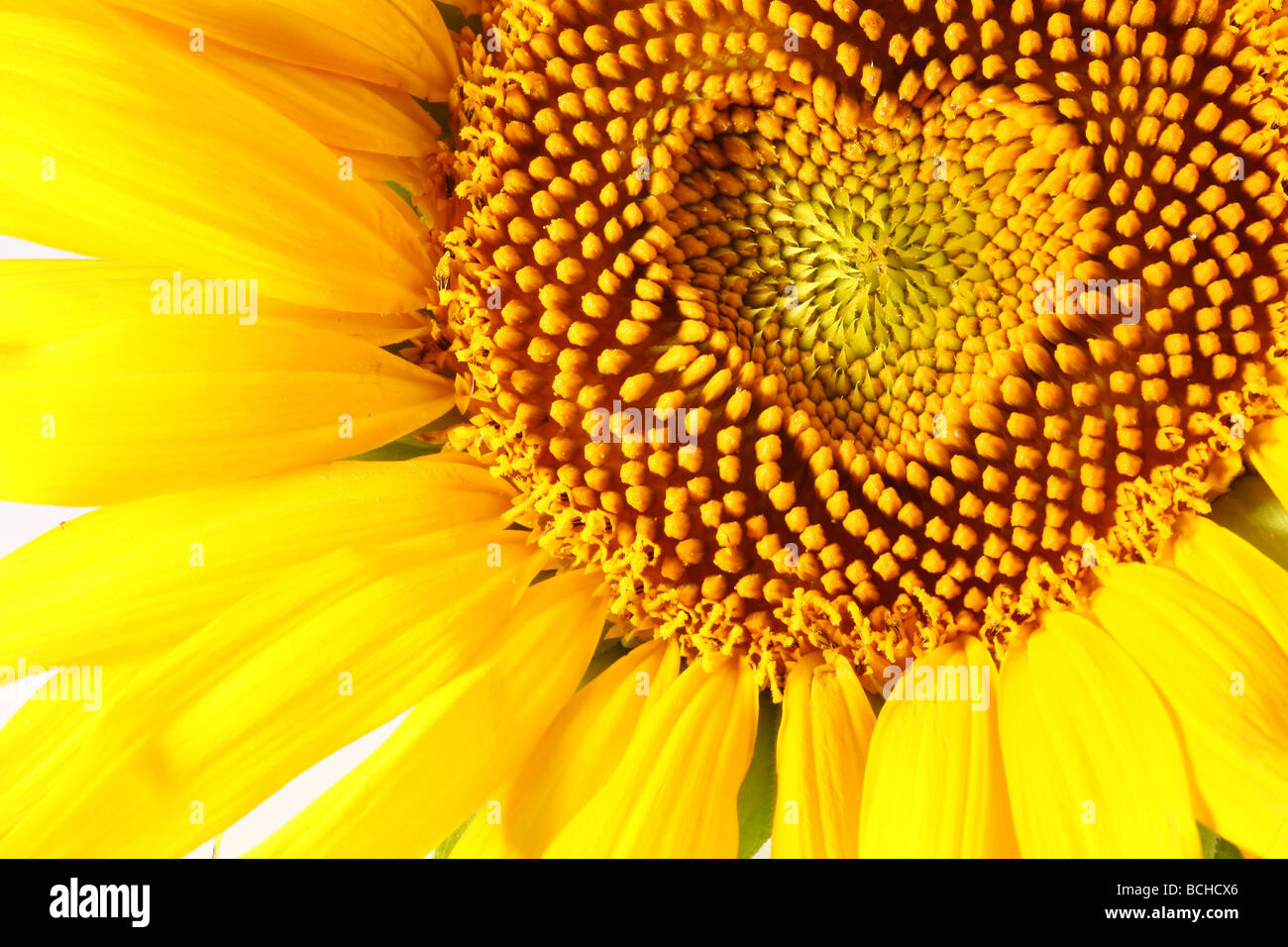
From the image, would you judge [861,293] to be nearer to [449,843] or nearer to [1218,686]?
[1218,686]

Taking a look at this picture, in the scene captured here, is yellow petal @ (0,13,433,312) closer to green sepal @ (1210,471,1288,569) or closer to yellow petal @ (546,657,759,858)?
yellow petal @ (546,657,759,858)

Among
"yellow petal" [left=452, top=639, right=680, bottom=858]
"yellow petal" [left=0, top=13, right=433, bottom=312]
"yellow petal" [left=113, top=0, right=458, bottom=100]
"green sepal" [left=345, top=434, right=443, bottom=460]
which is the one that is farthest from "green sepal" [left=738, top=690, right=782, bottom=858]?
"yellow petal" [left=113, top=0, right=458, bottom=100]

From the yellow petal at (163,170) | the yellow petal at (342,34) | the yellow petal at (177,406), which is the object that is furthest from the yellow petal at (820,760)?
the yellow petal at (342,34)

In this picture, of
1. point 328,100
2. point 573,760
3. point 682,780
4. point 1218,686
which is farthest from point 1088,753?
point 328,100

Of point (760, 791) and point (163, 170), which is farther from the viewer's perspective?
point (760, 791)
